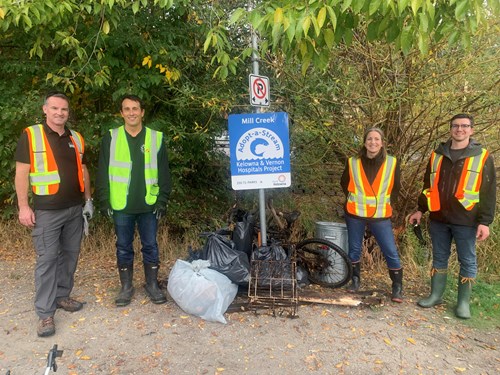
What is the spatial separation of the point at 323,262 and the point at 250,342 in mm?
1439

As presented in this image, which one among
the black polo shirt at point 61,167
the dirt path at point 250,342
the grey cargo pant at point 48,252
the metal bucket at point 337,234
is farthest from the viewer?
the metal bucket at point 337,234

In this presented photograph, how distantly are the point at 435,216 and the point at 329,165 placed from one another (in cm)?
175

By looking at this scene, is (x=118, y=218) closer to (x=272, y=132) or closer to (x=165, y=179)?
(x=165, y=179)

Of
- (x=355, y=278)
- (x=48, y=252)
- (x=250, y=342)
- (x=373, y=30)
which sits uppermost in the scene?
(x=373, y=30)

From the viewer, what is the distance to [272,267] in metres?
4.03

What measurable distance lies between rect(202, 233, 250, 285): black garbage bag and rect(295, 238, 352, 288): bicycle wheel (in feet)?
2.56

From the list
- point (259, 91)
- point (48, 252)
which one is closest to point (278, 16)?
point (259, 91)

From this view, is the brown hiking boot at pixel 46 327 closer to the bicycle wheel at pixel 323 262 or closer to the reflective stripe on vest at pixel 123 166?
the reflective stripe on vest at pixel 123 166

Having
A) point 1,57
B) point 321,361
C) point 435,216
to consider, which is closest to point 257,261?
point 321,361

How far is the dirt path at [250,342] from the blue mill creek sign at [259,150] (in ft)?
4.21

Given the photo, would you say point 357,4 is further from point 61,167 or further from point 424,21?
point 61,167

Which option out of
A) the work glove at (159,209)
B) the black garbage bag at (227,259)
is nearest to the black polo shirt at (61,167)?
the work glove at (159,209)

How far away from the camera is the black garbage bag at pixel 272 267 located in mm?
3918

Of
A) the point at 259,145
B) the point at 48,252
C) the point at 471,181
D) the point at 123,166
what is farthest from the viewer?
the point at 259,145
